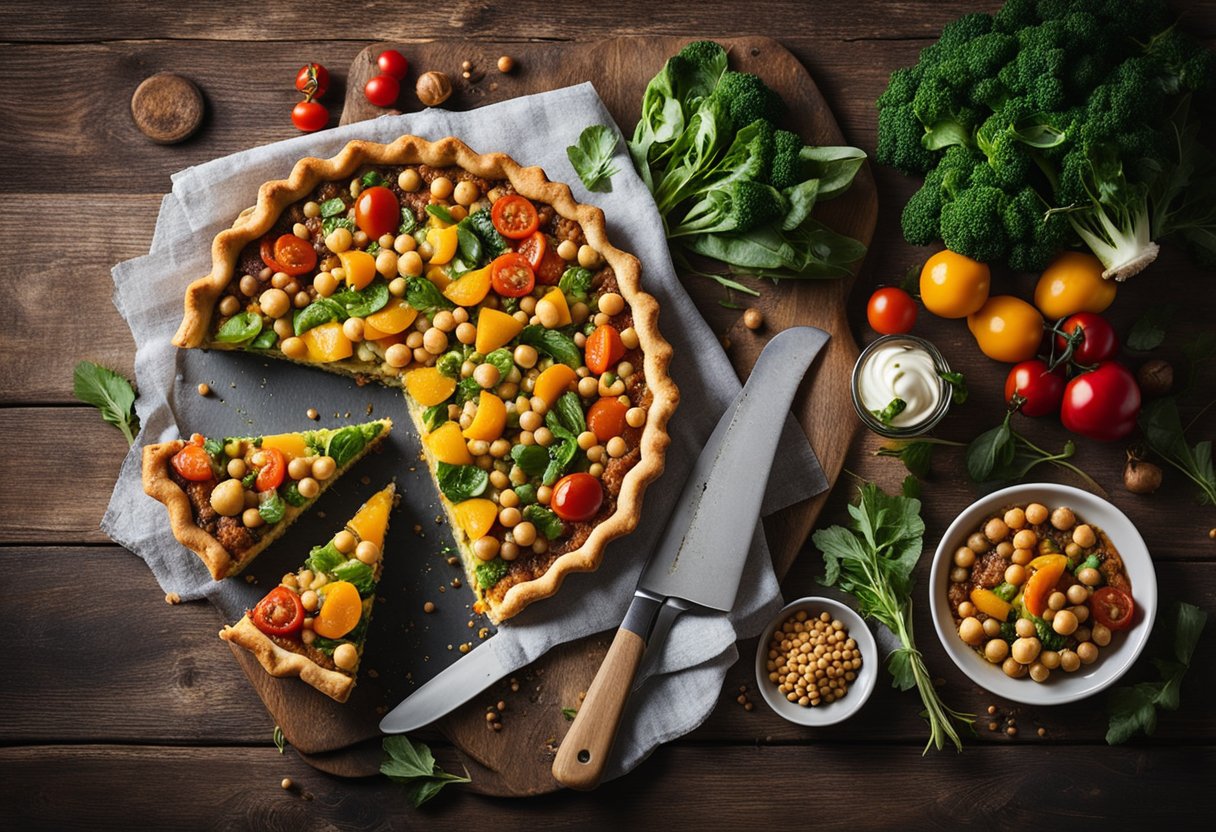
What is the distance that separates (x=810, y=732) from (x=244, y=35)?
435 cm

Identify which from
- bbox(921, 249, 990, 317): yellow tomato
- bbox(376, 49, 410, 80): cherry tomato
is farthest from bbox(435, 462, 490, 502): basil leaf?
bbox(921, 249, 990, 317): yellow tomato

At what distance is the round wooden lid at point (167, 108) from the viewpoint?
4746mm

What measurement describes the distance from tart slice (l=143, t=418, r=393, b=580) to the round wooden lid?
1541mm

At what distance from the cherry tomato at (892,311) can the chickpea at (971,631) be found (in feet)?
4.41

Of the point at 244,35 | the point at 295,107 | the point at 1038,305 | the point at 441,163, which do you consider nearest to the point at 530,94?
the point at 441,163

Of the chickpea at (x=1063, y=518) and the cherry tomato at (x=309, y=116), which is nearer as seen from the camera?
the chickpea at (x=1063, y=518)

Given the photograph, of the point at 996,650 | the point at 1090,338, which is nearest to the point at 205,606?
the point at 996,650

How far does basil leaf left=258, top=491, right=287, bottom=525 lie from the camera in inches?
171

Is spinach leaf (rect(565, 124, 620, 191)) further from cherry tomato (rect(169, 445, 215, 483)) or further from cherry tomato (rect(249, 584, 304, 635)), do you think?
cherry tomato (rect(249, 584, 304, 635))

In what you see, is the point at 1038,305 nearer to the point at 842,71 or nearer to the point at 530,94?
the point at 842,71

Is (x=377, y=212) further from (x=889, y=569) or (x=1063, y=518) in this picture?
(x=1063, y=518)

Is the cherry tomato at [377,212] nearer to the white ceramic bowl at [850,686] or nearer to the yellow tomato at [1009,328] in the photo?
the white ceramic bowl at [850,686]

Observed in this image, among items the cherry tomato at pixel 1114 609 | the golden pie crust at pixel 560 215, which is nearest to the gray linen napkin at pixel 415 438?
the golden pie crust at pixel 560 215

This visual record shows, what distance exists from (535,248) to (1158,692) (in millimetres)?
3455
